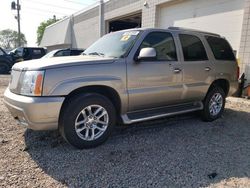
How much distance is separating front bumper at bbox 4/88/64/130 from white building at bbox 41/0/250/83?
7.12 meters

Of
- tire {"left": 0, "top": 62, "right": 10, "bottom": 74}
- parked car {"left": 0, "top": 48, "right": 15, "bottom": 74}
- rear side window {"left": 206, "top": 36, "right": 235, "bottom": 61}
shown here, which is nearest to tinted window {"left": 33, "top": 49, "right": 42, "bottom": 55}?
parked car {"left": 0, "top": 48, "right": 15, "bottom": 74}

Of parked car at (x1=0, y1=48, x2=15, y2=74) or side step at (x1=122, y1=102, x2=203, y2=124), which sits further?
parked car at (x1=0, y1=48, x2=15, y2=74)

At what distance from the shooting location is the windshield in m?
3.90

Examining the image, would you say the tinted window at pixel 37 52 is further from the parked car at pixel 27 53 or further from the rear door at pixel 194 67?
the rear door at pixel 194 67

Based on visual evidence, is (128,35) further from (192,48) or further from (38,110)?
(38,110)

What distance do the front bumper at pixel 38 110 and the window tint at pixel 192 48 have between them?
269cm

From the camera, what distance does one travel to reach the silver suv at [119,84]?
3115 mm

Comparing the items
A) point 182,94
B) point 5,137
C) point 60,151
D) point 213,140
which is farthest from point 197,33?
point 5,137

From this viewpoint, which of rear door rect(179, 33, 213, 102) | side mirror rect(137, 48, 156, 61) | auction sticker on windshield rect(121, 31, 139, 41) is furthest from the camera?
rear door rect(179, 33, 213, 102)

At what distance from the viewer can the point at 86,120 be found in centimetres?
349

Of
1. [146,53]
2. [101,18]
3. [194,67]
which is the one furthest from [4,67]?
[146,53]

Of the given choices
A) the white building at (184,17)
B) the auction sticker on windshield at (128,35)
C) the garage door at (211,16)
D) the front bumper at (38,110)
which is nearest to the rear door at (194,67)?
the auction sticker on windshield at (128,35)

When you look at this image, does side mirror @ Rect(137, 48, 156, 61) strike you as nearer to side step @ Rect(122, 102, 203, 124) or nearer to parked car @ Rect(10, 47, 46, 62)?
side step @ Rect(122, 102, 203, 124)

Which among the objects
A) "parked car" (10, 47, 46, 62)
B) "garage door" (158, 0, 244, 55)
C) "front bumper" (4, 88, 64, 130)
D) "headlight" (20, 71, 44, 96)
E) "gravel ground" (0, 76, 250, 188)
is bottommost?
"gravel ground" (0, 76, 250, 188)
